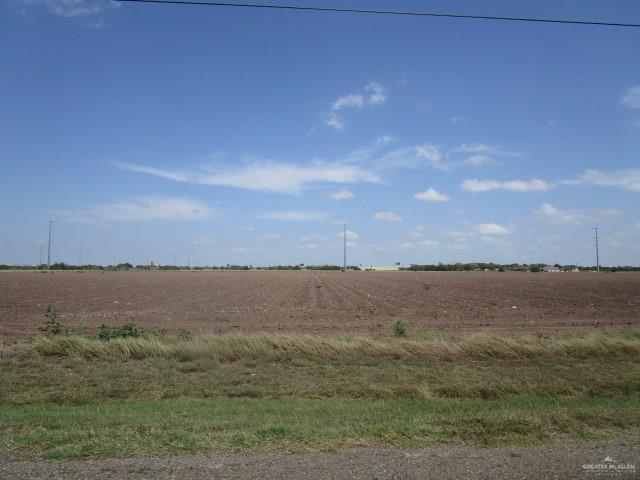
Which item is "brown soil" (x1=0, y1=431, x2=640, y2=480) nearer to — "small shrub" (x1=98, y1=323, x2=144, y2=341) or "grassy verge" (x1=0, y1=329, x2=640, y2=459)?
"grassy verge" (x1=0, y1=329, x2=640, y2=459)

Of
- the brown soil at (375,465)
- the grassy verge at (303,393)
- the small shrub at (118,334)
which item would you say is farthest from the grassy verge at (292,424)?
the small shrub at (118,334)

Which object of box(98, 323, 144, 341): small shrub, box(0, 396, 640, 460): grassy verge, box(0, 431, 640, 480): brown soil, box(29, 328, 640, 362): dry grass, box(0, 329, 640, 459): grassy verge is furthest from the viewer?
box(98, 323, 144, 341): small shrub

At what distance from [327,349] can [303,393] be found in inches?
151

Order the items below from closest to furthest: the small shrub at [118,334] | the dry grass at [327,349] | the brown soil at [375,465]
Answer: the brown soil at [375,465]
the dry grass at [327,349]
the small shrub at [118,334]

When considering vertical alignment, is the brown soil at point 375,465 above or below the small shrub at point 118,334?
A: below

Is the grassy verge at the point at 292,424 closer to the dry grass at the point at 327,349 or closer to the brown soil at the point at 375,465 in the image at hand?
the brown soil at the point at 375,465

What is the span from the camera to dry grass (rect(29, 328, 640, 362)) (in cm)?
1324

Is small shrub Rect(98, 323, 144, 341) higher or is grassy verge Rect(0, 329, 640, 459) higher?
small shrub Rect(98, 323, 144, 341)

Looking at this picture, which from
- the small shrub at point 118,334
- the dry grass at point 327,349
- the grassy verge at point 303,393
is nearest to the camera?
the grassy verge at point 303,393

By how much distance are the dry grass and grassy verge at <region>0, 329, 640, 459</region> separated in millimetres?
40

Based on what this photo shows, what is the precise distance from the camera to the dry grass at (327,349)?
521 inches

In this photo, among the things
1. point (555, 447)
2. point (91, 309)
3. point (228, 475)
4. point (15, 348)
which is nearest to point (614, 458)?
point (555, 447)

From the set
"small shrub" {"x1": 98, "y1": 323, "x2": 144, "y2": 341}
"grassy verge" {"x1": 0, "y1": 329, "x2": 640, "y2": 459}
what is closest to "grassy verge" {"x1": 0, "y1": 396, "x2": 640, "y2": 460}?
"grassy verge" {"x1": 0, "y1": 329, "x2": 640, "y2": 459}

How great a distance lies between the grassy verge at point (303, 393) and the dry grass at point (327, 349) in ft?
0.13
